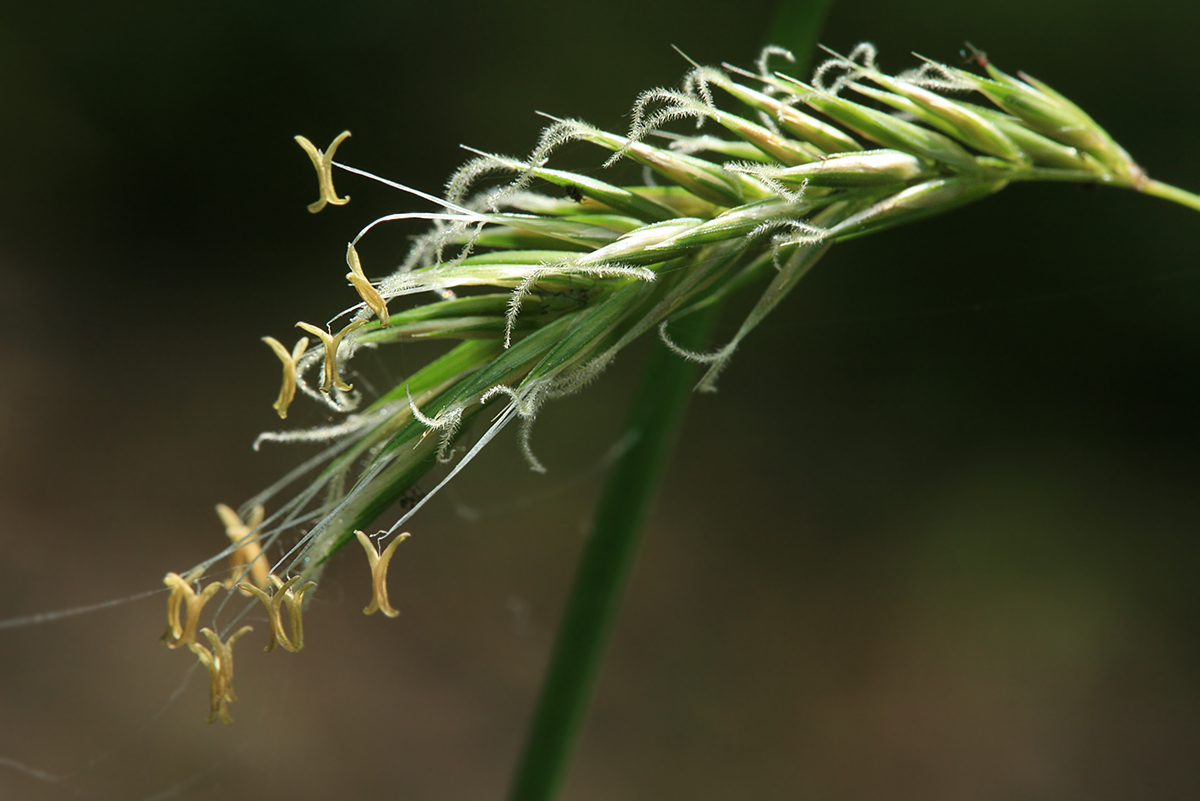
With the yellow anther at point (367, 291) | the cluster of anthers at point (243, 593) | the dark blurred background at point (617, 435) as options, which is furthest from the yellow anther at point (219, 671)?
the dark blurred background at point (617, 435)

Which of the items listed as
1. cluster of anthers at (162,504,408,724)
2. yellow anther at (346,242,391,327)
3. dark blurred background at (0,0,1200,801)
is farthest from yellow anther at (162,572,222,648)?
dark blurred background at (0,0,1200,801)

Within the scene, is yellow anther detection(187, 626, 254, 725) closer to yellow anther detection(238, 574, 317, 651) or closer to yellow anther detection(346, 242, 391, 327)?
yellow anther detection(238, 574, 317, 651)

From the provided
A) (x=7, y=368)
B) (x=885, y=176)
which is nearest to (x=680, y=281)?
(x=885, y=176)

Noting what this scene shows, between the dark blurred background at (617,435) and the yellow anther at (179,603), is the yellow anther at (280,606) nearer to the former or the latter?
the yellow anther at (179,603)

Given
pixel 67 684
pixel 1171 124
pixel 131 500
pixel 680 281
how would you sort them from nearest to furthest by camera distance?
pixel 680 281
pixel 67 684
pixel 1171 124
pixel 131 500

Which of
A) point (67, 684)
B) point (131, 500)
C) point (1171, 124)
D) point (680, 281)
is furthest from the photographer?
point (131, 500)

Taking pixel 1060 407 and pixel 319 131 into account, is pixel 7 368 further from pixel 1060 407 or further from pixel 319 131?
pixel 1060 407
